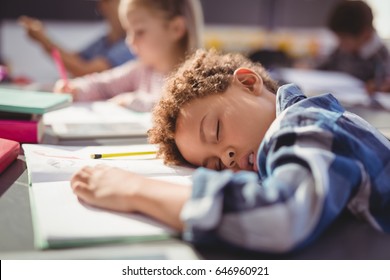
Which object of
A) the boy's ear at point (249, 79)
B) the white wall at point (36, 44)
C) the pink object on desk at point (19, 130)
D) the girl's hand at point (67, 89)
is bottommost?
the white wall at point (36, 44)

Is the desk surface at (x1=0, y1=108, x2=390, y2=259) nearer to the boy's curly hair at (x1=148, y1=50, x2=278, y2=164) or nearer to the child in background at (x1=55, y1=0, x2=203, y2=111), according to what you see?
the boy's curly hair at (x1=148, y1=50, x2=278, y2=164)

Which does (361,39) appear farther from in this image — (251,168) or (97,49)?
(251,168)

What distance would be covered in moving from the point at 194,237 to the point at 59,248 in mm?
124

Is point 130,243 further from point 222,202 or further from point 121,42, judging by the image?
point 121,42

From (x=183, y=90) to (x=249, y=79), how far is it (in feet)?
0.36

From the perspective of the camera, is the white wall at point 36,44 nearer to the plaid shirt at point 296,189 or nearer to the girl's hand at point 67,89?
the girl's hand at point 67,89

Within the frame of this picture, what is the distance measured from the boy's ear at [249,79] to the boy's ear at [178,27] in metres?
0.81

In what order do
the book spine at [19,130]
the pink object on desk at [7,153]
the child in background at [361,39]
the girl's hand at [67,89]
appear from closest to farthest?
1. the pink object on desk at [7,153]
2. the book spine at [19,130]
3. the girl's hand at [67,89]
4. the child in background at [361,39]

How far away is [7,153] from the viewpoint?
68 centimetres

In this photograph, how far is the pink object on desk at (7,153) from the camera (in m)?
0.66

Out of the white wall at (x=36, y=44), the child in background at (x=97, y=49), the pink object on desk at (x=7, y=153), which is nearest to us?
the pink object on desk at (x=7, y=153)

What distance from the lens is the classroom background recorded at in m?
3.05

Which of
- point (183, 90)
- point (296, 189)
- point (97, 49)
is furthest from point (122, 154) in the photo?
point (97, 49)

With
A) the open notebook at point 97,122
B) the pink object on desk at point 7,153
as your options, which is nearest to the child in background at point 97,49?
the open notebook at point 97,122
